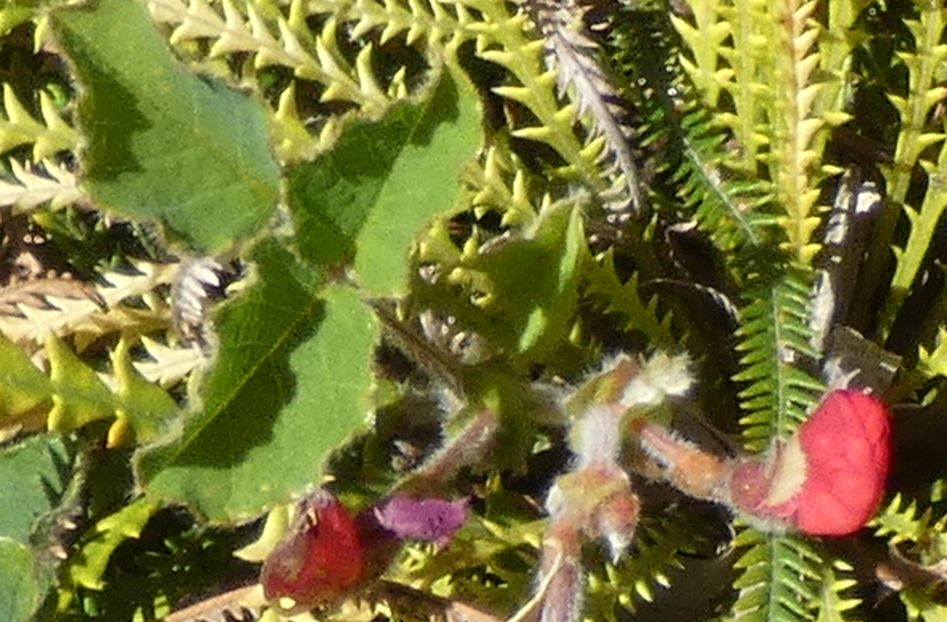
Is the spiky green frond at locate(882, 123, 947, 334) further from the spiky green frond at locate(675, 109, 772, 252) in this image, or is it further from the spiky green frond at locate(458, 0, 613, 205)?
the spiky green frond at locate(458, 0, 613, 205)

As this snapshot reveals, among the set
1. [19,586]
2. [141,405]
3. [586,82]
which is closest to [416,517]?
[141,405]

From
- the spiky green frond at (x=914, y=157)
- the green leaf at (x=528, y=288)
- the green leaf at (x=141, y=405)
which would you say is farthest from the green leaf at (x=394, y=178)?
the spiky green frond at (x=914, y=157)

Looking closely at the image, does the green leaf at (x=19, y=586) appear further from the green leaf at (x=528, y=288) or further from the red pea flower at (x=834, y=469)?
the red pea flower at (x=834, y=469)

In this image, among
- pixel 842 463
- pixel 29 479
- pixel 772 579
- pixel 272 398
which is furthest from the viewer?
pixel 29 479

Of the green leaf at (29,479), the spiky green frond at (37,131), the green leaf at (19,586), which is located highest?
the spiky green frond at (37,131)

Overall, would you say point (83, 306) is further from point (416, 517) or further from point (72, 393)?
point (416, 517)

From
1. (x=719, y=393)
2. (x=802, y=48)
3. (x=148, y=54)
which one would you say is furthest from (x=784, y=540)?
(x=148, y=54)

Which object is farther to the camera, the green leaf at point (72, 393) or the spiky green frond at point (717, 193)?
the spiky green frond at point (717, 193)
